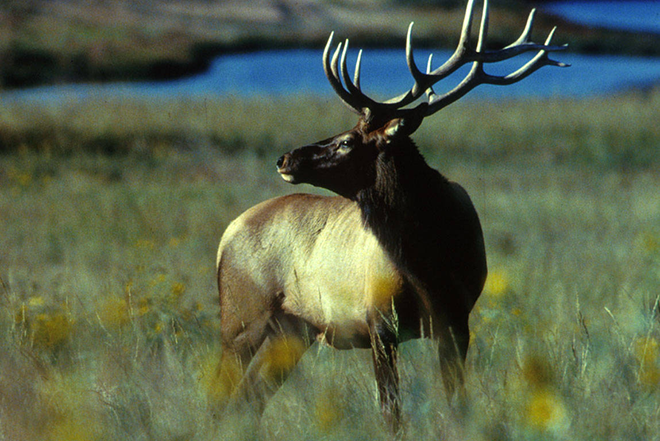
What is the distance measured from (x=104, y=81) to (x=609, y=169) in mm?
14124

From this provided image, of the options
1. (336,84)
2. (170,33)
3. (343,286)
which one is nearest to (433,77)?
(336,84)

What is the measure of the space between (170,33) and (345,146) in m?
23.8

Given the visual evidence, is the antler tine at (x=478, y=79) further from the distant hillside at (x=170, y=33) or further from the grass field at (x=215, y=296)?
the distant hillside at (x=170, y=33)

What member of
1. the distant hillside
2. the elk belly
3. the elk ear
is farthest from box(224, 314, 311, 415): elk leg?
the distant hillside

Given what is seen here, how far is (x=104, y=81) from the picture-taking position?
21719 millimetres

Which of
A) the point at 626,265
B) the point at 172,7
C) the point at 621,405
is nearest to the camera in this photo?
the point at 621,405

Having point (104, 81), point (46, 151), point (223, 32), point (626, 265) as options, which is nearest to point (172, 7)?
point (223, 32)

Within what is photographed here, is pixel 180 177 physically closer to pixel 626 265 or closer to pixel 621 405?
pixel 626 265

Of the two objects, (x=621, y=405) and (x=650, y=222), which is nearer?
(x=621, y=405)

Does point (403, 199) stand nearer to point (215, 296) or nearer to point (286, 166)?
point (286, 166)

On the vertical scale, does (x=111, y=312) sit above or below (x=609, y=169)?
above

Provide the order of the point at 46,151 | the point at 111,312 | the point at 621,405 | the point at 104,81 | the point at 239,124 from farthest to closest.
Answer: the point at 104,81, the point at 239,124, the point at 46,151, the point at 111,312, the point at 621,405

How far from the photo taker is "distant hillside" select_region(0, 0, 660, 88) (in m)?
23.0

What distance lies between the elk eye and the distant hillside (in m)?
18.9
